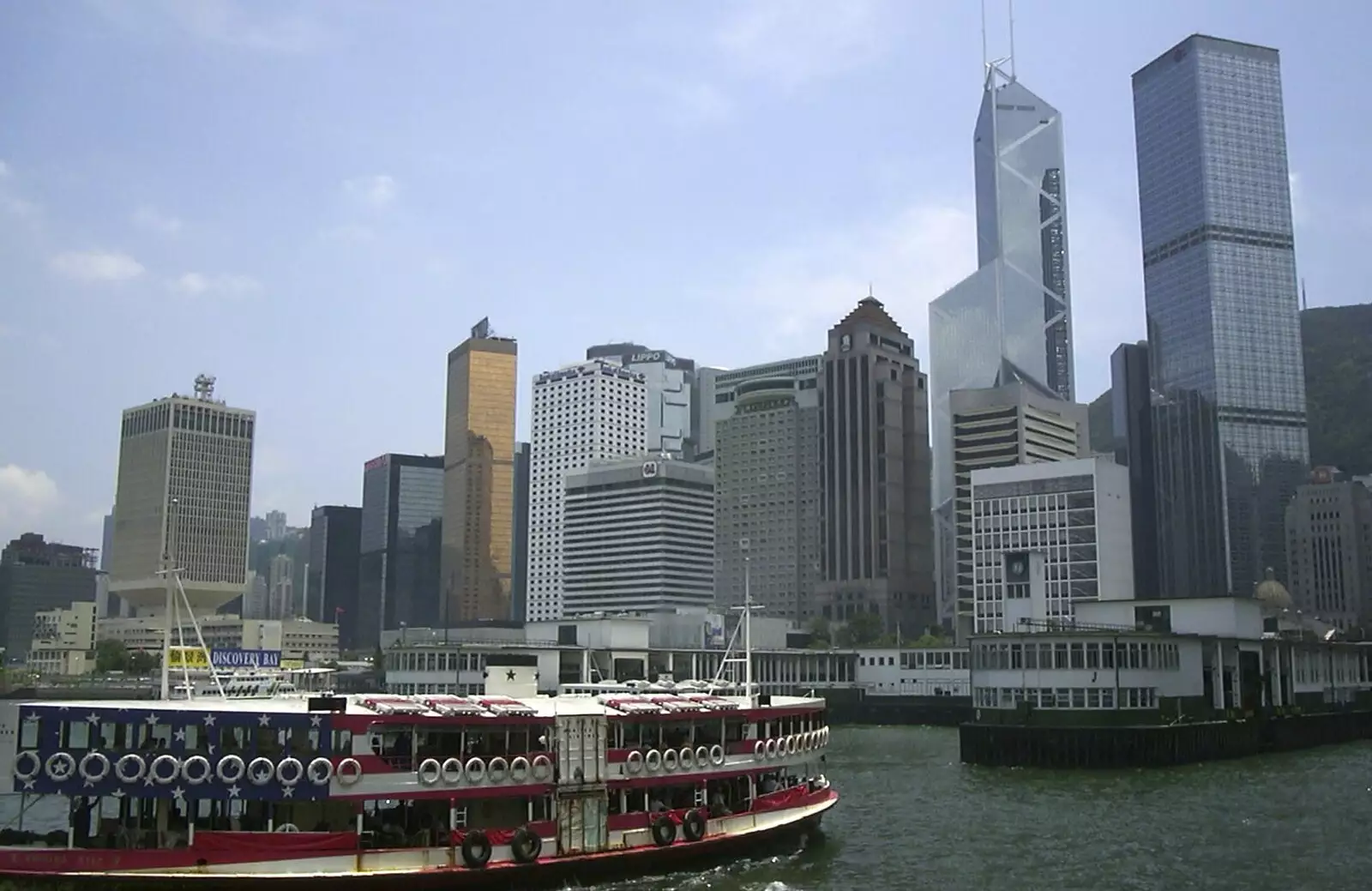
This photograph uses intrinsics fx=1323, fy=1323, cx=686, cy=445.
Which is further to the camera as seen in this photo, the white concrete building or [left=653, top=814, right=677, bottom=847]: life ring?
the white concrete building

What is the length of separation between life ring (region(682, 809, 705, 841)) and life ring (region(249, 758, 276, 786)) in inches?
510

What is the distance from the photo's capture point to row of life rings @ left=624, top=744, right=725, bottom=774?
39906 mm

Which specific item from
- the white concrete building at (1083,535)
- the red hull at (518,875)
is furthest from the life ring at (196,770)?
the white concrete building at (1083,535)

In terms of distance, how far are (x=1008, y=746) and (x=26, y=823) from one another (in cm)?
5384

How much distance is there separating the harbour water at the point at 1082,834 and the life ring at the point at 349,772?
8.14m

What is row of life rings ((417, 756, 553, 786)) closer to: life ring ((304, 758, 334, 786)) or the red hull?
the red hull

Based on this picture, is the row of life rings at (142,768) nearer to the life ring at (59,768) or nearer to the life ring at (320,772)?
the life ring at (59,768)

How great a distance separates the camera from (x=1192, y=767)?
78.6 metres

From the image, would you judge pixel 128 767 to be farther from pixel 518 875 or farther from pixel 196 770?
pixel 518 875

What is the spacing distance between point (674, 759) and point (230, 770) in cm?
1357

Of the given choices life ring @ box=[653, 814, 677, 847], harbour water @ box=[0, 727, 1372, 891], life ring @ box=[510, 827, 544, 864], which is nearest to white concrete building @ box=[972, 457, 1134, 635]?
harbour water @ box=[0, 727, 1372, 891]

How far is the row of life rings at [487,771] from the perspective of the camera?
3553 centimetres

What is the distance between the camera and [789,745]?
151 ft

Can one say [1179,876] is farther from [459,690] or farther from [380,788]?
[459,690]
